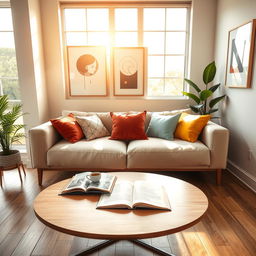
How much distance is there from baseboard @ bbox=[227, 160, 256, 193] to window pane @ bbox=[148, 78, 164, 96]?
1.49 meters

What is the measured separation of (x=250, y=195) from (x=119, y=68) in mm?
2419

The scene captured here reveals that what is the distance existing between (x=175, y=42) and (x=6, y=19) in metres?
2.57

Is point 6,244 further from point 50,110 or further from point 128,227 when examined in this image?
point 50,110

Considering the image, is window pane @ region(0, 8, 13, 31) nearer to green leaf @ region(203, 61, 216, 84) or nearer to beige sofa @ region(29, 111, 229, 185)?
beige sofa @ region(29, 111, 229, 185)

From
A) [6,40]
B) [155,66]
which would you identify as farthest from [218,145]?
[6,40]

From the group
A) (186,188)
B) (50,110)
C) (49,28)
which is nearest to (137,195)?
(186,188)

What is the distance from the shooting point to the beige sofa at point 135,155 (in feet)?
7.82

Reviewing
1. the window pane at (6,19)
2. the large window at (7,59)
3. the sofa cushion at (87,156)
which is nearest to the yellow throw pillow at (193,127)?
the sofa cushion at (87,156)

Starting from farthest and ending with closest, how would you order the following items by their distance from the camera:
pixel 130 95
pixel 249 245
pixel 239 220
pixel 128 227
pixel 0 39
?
1. pixel 130 95
2. pixel 0 39
3. pixel 239 220
4. pixel 249 245
5. pixel 128 227

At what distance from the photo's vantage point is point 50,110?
136 inches

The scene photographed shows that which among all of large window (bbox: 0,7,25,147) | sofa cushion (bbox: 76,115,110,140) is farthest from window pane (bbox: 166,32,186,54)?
large window (bbox: 0,7,25,147)

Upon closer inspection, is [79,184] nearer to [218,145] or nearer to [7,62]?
[218,145]

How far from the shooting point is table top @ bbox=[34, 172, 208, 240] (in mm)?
1092

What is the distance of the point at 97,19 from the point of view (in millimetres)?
3336
